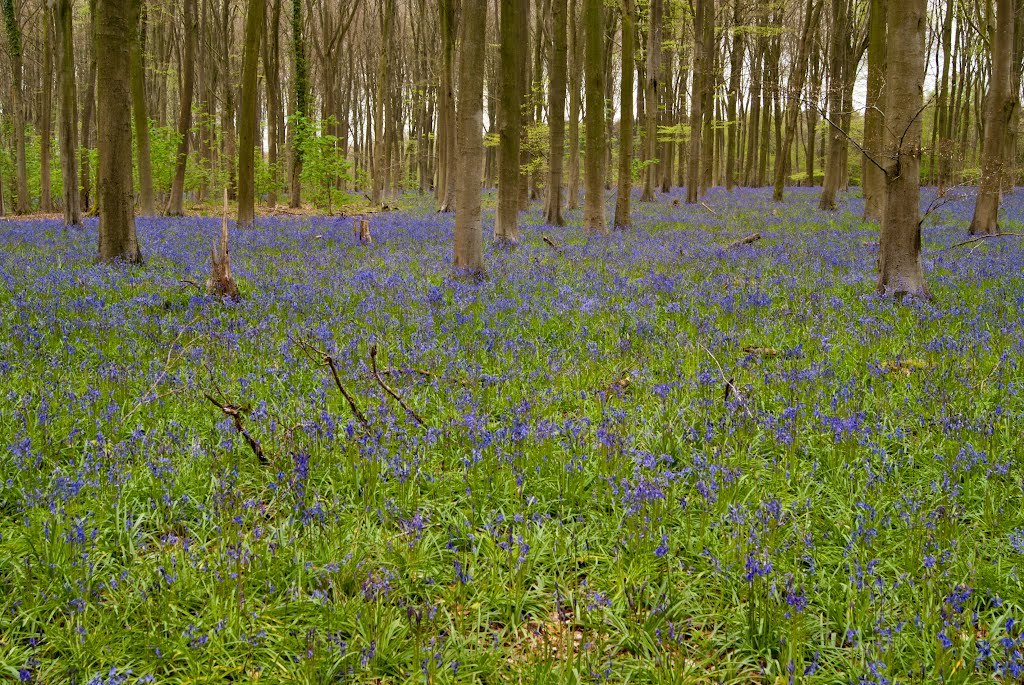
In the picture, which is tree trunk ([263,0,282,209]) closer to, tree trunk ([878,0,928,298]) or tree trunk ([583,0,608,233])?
tree trunk ([583,0,608,233])

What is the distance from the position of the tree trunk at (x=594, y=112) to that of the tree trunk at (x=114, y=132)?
32.0ft

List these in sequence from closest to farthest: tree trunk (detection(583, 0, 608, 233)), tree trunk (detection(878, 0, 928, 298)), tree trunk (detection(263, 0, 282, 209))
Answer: tree trunk (detection(878, 0, 928, 298)) < tree trunk (detection(583, 0, 608, 233)) < tree trunk (detection(263, 0, 282, 209))

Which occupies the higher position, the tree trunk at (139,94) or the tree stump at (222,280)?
the tree trunk at (139,94)

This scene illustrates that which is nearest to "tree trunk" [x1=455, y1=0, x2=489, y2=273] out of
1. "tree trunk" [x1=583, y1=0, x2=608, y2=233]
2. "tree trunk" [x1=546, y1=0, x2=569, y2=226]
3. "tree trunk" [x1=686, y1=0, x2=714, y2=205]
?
"tree trunk" [x1=583, y1=0, x2=608, y2=233]

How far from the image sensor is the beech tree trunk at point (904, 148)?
817 cm

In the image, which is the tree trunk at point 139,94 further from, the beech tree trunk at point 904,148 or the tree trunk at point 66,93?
the beech tree trunk at point 904,148

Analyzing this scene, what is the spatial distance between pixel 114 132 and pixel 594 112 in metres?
10.5

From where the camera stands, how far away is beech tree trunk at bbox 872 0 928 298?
8.17 m

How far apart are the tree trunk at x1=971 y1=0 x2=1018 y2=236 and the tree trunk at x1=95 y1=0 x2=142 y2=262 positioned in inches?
657

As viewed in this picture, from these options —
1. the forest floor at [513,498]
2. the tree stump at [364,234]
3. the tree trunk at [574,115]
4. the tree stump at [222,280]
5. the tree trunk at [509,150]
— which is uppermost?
the tree trunk at [574,115]

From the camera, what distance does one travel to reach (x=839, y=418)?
14.6 ft

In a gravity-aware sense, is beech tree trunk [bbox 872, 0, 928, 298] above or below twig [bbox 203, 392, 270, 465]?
above

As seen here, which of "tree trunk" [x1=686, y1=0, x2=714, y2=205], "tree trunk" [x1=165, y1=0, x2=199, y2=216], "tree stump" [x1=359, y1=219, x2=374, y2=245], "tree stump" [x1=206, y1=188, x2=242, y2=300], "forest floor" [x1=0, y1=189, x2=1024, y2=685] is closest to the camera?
"forest floor" [x1=0, y1=189, x2=1024, y2=685]

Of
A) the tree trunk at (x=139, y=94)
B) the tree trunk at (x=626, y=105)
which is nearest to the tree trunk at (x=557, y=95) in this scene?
the tree trunk at (x=626, y=105)
